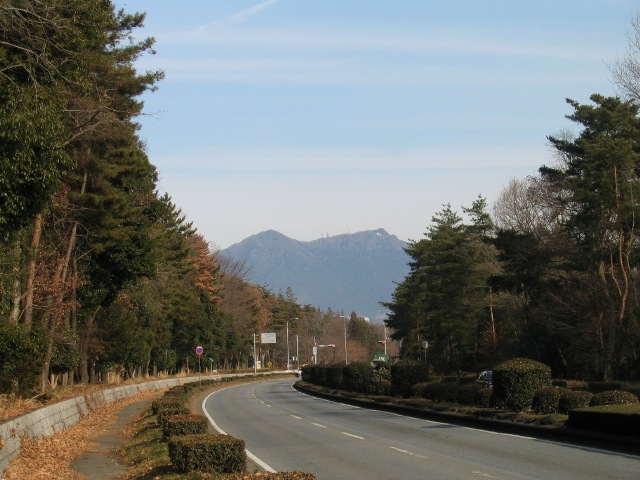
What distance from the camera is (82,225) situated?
3700 centimetres

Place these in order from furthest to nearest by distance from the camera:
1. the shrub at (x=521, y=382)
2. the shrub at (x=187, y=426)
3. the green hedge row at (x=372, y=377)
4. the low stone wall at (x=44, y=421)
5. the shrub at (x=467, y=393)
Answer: the green hedge row at (x=372, y=377), the shrub at (x=467, y=393), the shrub at (x=521, y=382), the shrub at (x=187, y=426), the low stone wall at (x=44, y=421)

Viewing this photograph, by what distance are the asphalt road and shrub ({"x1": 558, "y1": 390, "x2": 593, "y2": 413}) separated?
8.29 feet

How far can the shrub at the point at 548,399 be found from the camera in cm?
2292

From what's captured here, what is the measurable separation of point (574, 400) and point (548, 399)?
113cm

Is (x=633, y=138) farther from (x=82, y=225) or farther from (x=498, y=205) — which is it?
(x=82, y=225)

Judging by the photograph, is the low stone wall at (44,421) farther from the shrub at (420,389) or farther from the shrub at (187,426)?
the shrub at (420,389)

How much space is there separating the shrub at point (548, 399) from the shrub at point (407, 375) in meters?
12.3

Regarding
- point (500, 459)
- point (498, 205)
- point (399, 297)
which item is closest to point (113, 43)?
point (500, 459)

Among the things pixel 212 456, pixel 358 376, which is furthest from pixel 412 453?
pixel 358 376

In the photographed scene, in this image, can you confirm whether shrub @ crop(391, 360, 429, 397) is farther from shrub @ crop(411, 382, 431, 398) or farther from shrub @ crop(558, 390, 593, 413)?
shrub @ crop(558, 390, 593, 413)

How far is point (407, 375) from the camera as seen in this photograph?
116ft

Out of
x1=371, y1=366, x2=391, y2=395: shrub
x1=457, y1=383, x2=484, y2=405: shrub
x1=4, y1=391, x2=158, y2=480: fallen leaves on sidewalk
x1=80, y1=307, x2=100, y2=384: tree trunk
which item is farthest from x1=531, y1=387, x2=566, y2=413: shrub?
x1=80, y1=307, x2=100, y2=384: tree trunk

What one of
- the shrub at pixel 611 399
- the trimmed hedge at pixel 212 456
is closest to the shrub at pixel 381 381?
the shrub at pixel 611 399

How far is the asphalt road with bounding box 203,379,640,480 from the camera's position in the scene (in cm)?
1405
